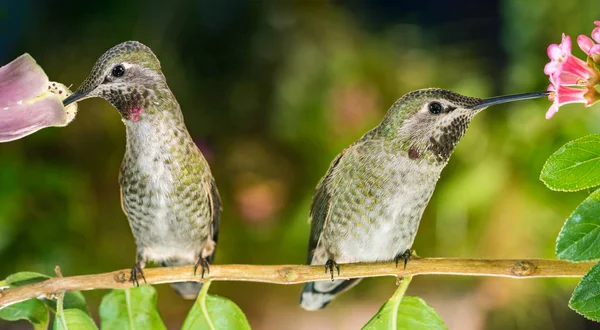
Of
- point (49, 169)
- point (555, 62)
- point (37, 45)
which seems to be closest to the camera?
point (555, 62)

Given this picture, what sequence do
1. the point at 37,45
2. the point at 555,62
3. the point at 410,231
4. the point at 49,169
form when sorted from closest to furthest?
the point at 555,62 < the point at 410,231 < the point at 49,169 < the point at 37,45

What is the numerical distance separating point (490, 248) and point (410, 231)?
59 centimetres

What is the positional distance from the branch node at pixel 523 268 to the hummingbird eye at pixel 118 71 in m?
0.28

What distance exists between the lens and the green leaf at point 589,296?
380 mm

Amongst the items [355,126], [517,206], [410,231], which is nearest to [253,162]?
[355,126]

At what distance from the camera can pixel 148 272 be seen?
47 centimetres

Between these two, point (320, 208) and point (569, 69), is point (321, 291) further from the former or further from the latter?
point (569, 69)

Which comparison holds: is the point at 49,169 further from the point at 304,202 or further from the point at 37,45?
the point at 304,202

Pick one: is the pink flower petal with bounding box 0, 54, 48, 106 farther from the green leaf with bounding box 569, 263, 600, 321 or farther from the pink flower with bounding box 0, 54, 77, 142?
the green leaf with bounding box 569, 263, 600, 321

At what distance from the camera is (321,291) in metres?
0.58

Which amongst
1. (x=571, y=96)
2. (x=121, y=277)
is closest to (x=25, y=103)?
(x=121, y=277)

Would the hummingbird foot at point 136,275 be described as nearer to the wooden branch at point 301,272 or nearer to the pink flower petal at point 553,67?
the wooden branch at point 301,272

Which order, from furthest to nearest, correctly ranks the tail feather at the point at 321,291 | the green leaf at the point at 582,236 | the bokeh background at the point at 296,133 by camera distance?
1. the bokeh background at the point at 296,133
2. the tail feather at the point at 321,291
3. the green leaf at the point at 582,236

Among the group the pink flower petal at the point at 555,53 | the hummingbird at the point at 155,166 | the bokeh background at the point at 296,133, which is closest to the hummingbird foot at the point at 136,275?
the hummingbird at the point at 155,166
